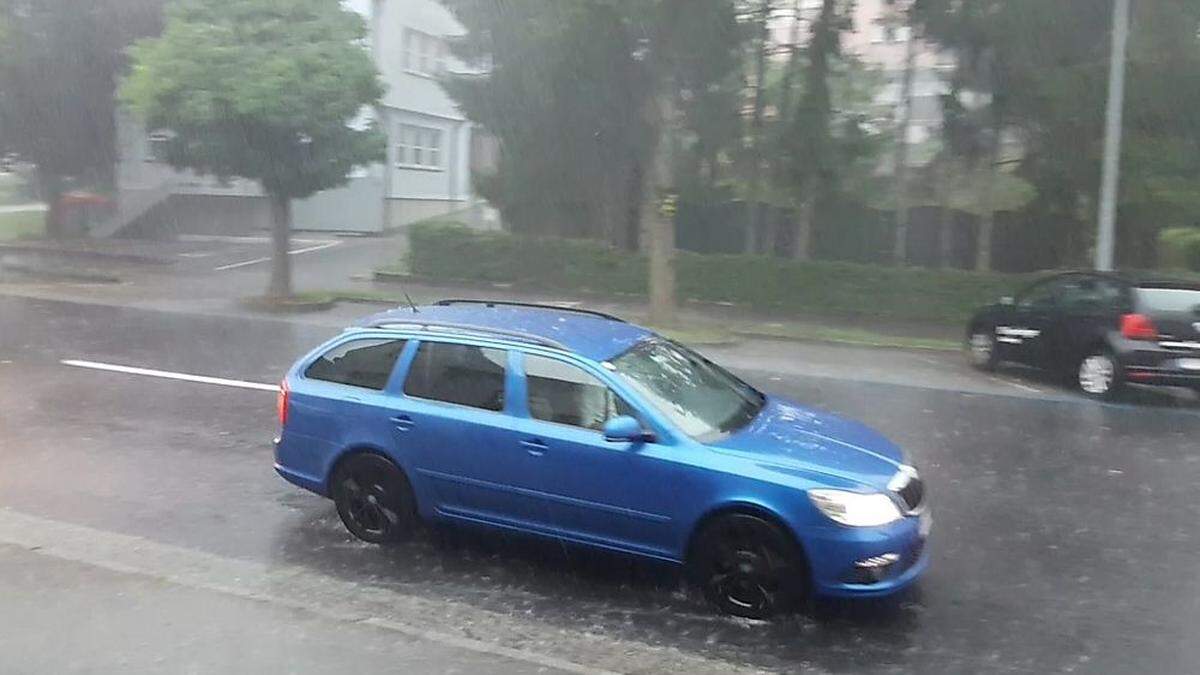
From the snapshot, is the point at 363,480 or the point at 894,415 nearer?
the point at 363,480

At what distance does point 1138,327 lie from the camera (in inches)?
511

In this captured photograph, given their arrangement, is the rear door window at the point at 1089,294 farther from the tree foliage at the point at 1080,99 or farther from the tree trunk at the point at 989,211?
the tree trunk at the point at 989,211

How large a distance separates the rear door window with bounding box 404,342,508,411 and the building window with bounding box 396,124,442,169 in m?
30.6

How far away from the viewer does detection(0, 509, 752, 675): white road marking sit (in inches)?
212

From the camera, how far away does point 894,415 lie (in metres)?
11.9

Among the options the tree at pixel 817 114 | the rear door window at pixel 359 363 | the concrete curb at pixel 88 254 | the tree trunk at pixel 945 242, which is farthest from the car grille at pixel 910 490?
the concrete curb at pixel 88 254

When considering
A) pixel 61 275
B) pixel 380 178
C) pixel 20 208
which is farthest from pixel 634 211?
pixel 20 208

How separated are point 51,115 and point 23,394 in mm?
18514

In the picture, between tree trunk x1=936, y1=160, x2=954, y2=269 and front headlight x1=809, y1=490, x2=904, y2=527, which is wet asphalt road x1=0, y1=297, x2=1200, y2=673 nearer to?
front headlight x1=809, y1=490, x2=904, y2=527

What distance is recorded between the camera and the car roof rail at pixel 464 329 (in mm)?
6734

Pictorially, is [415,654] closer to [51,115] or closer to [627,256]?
[627,256]

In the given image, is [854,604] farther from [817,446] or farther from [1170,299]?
[1170,299]

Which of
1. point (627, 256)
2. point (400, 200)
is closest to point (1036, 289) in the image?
point (627, 256)

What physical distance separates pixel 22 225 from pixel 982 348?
28729mm
